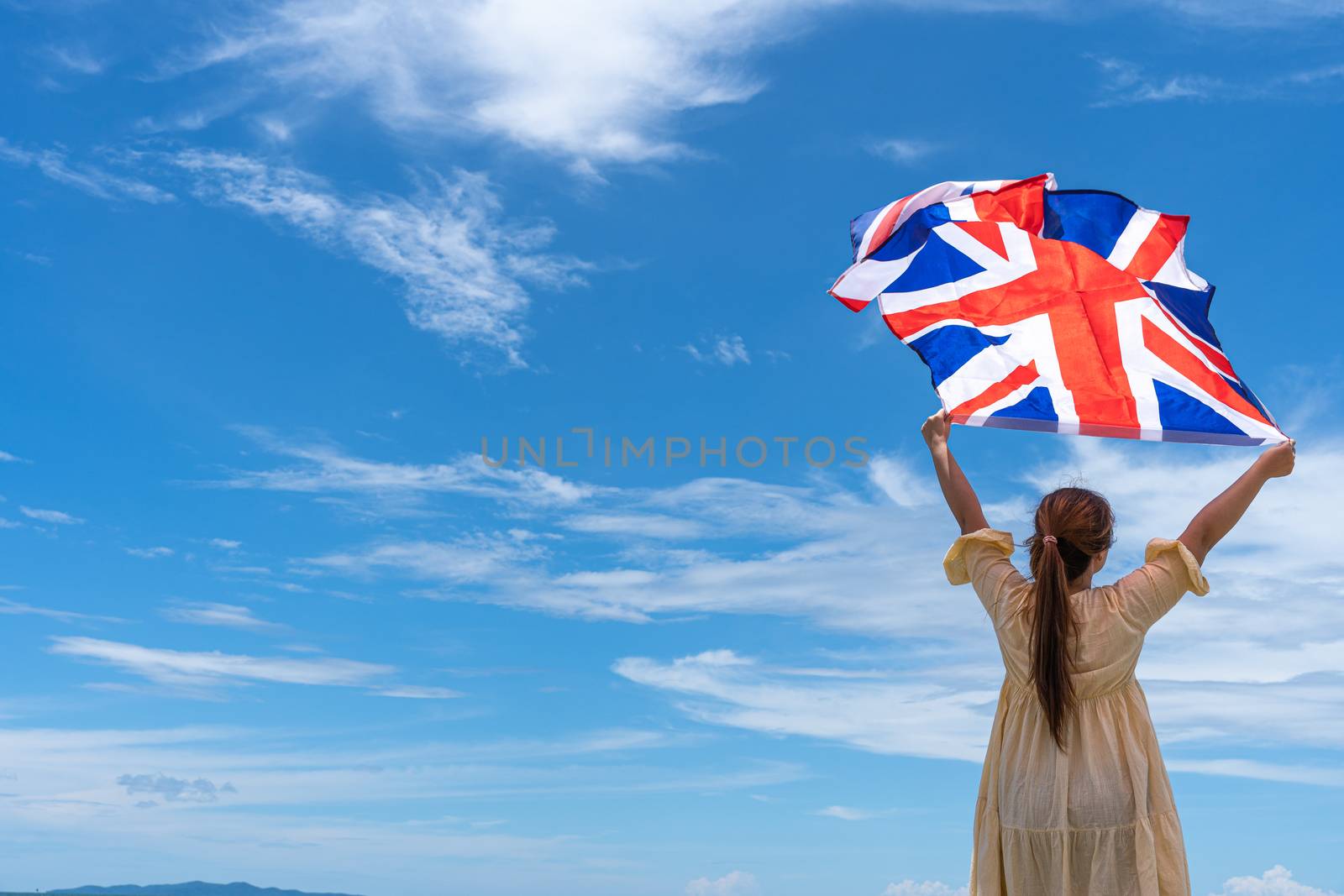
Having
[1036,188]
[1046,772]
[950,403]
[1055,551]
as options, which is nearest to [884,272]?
[1036,188]

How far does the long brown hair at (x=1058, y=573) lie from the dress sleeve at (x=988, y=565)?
209mm

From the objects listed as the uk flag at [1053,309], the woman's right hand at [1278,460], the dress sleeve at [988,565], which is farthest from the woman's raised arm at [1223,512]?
the uk flag at [1053,309]

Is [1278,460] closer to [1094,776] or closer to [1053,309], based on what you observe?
[1094,776]

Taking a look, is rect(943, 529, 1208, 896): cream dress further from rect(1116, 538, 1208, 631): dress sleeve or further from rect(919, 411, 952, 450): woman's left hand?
rect(919, 411, 952, 450): woman's left hand

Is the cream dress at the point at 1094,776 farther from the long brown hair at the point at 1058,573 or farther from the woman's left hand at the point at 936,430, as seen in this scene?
the woman's left hand at the point at 936,430

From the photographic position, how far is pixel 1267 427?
28.7ft

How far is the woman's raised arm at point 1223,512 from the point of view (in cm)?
685

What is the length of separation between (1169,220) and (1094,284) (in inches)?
48.1

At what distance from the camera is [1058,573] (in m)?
6.71

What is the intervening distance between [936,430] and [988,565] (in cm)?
124

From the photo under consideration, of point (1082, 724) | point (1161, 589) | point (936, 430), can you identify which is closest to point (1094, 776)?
point (1082, 724)

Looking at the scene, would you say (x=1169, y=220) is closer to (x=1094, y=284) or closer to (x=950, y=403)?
(x=1094, y=284)

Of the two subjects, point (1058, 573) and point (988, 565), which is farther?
point (988, 565)

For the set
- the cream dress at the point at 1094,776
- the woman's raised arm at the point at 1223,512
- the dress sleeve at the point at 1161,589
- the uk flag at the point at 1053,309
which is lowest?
the cream dress at the point at 1094,776
